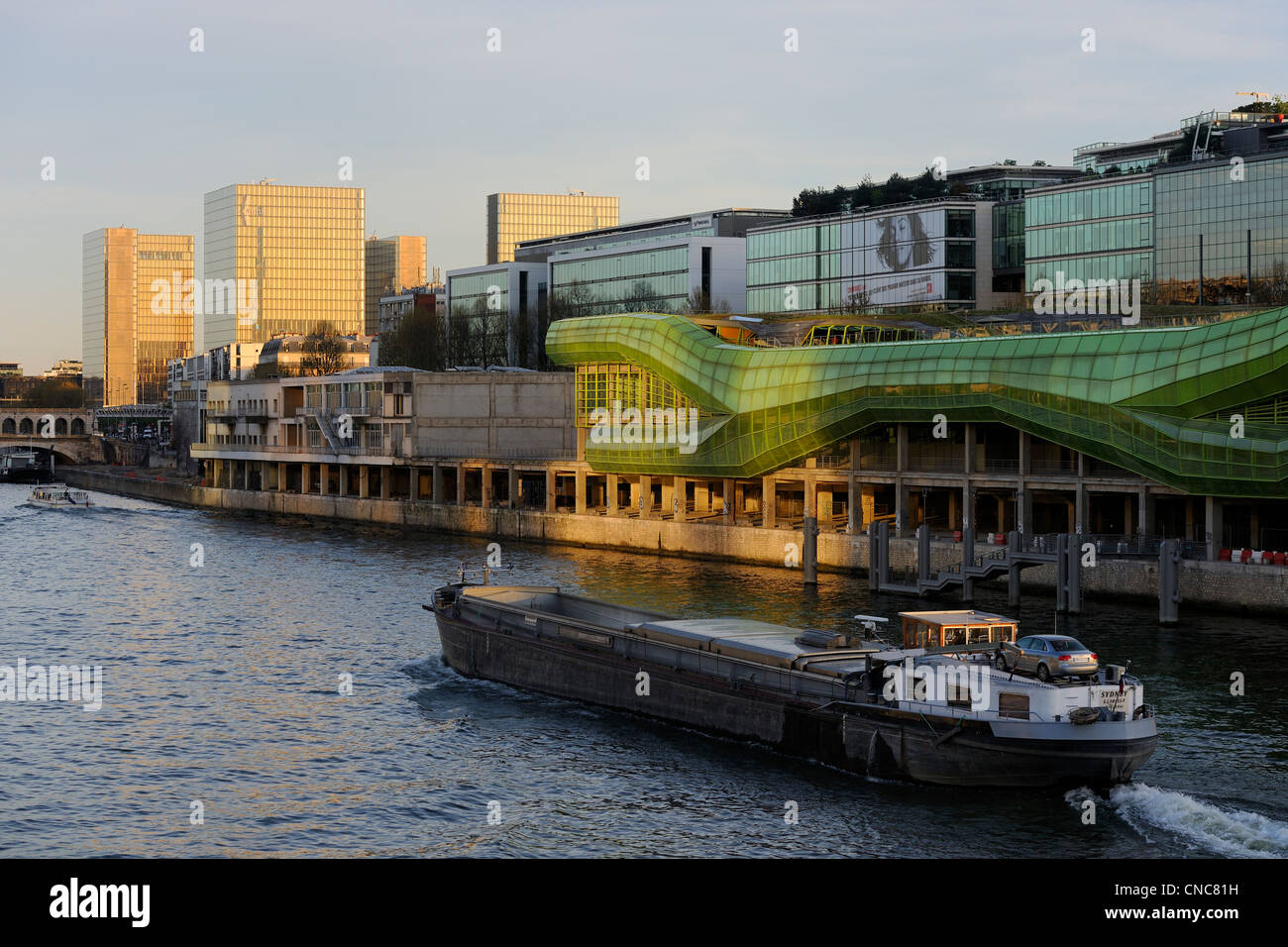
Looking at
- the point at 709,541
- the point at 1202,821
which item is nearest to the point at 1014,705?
the point at 1202,821

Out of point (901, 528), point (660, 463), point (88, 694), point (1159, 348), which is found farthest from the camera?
point (660, 463)

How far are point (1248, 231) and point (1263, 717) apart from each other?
99185 mm

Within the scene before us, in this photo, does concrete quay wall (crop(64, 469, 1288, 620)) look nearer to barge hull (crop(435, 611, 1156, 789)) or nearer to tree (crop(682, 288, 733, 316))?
barge hull (crop(435, 611, 1156, 789))

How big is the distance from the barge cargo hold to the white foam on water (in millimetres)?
783

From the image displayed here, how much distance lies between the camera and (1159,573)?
250 ft

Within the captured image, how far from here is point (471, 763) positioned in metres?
48.0

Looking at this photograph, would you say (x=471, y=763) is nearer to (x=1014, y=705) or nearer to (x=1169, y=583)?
(x=1014, y=705)

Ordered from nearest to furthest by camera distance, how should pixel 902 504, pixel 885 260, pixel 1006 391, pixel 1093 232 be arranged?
pixel 1006 391 → pixel 902 504 → pixel 1093 232 → pixel 885 260

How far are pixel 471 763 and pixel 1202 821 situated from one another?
21.4 m

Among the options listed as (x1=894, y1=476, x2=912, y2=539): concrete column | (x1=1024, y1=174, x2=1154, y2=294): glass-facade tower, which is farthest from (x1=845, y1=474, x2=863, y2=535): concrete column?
(x1=1024, y1=174, x2=1154, y2=294): glass-facade tower

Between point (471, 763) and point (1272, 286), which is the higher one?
point (1272, 286)

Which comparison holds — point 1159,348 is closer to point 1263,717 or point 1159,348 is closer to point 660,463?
point 1263,717
